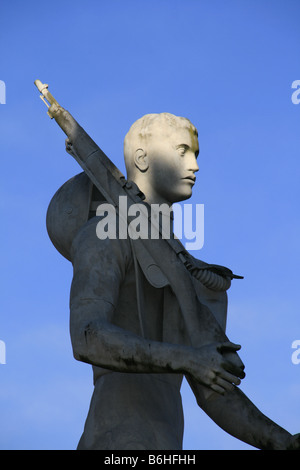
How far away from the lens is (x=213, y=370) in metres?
10.5

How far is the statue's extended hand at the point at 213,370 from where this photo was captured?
34.4 ft

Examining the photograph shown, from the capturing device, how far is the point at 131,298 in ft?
39.3

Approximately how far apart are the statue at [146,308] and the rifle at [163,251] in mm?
13

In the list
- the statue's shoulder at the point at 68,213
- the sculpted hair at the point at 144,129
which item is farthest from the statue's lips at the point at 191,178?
the statue's shoulder at the point at 68,213

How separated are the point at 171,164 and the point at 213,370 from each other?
2.84m

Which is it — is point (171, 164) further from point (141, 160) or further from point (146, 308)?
point (146, 308)

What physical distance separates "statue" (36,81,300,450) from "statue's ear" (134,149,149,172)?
0.01 meters

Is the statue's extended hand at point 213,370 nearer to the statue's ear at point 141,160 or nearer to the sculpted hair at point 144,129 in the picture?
the statue's ear at point 141,160

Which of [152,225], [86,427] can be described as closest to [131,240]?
[152,225]

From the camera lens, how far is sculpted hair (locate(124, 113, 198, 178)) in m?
12.7

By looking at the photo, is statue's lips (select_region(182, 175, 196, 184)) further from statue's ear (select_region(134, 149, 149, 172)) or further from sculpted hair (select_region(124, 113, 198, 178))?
sculpted hair (select_region(124, 113, 198, 178))

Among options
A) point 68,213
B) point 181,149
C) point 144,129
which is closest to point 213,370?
point 68,213

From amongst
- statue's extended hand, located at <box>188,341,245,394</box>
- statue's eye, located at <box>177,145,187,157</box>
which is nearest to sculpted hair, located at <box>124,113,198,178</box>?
statue's eye, located at <box>177,145,187,157</box>
